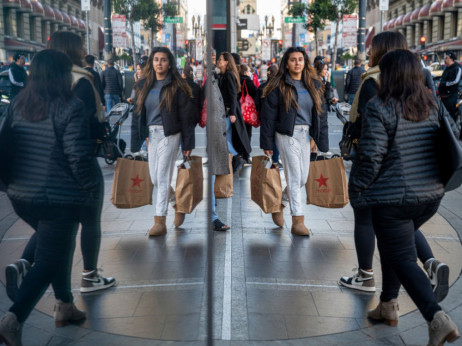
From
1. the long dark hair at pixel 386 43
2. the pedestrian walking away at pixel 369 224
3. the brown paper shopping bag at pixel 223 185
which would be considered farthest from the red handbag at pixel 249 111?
the long dark hair at pixel 386 43

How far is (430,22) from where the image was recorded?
5731 cm

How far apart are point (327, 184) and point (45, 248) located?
3.47 meters

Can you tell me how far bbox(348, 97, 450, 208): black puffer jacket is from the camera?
3854 mm

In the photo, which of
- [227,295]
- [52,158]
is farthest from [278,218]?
[52,158]

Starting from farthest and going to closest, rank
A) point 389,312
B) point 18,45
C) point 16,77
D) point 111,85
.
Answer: point 18,45 → point 111,85 → point 16,77 → point 389,312

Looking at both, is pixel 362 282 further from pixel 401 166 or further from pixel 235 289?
pixel 401 166

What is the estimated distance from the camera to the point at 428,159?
398cm

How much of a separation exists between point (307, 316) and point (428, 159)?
134 cm

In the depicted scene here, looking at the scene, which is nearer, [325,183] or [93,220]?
[93,220]

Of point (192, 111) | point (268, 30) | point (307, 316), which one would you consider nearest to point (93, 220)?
point (307, 316)

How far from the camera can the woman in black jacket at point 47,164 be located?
12.6ft

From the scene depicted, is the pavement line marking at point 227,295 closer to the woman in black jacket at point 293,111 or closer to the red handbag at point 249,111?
the woman in black jacket at point 293,111

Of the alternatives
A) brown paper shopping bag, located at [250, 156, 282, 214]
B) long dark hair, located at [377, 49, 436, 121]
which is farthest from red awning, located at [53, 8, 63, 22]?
long dark hair, located at [377, 49, 436, 121]

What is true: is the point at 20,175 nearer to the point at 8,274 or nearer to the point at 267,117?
the point at 8,274
